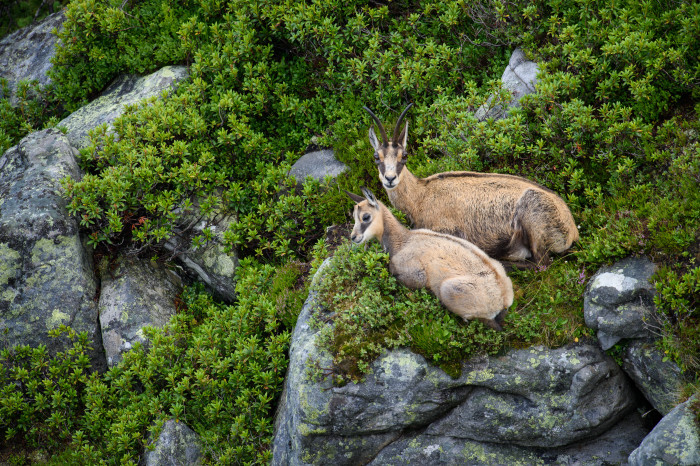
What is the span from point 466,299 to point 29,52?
547 inches

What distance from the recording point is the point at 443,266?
7.92 meters

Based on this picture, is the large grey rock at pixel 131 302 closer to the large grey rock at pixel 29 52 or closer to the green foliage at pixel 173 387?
the green foliage at pixel 173 387

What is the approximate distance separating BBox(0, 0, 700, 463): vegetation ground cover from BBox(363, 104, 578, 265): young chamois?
1.64 feet

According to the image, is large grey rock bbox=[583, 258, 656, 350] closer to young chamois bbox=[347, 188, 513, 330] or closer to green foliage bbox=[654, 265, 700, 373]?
green foliage bbox=[654, 265, 700, 373]

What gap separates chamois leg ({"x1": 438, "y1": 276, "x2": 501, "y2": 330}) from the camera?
7.44 metres

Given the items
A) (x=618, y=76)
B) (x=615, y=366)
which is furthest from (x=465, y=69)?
(x=615, y=366)

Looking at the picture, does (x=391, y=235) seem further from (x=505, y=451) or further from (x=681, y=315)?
(x=681, y=315)

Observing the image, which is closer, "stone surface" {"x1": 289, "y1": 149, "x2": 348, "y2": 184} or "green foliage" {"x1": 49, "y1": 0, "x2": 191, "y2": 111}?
"stone surface" {"x1": 289, "y1": 149, "x2": 348, "y2": 184}

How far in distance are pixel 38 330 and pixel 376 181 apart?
694 cm

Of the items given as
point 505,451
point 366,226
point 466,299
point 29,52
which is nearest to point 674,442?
point 505,451

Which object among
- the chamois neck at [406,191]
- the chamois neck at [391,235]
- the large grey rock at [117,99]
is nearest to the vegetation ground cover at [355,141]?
the large grey rock at [117,99]

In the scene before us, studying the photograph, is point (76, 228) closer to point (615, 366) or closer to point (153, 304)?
point (153, 304)

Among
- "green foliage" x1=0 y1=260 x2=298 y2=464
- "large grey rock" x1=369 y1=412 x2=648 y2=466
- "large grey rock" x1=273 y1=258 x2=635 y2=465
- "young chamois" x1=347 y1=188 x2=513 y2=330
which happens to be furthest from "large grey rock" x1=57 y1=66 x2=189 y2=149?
"large grey rock" x1=369 y1=412 x2=648 y2=466

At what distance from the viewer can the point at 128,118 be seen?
1220 centimetres
